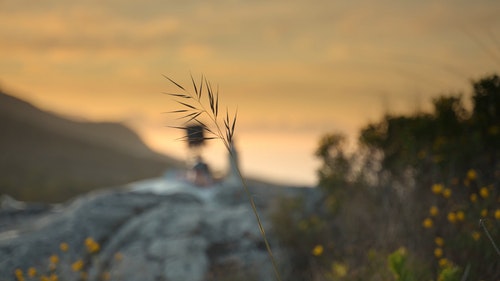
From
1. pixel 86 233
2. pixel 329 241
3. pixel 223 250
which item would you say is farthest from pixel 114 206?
pixel 329 241

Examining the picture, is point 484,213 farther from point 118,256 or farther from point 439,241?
point 118,256

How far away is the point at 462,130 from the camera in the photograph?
656 centimetres

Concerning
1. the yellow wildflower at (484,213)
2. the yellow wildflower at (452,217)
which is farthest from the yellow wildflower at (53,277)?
the yellow wildflower at (484,213)

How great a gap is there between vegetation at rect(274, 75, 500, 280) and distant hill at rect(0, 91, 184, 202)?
1461cm

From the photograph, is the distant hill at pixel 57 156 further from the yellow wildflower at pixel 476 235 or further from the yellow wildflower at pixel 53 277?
the yellow wildflower at pixel 476 235

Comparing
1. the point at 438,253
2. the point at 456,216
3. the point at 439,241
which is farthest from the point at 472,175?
the point at 438,253

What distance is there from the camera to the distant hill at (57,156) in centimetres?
2458

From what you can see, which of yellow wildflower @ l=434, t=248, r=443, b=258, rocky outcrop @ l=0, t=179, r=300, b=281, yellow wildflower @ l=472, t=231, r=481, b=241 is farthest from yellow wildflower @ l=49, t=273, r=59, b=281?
yellow wildflower @ l=472, t=231, r=481, b=241

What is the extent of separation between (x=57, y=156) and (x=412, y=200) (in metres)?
27.8

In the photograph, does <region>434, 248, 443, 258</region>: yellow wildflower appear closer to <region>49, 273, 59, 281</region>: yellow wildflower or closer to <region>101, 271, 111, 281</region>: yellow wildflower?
<region>101, 271, 111, 281</region>: yellow wildflower

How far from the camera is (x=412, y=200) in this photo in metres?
6.43

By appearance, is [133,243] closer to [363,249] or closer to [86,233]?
[86,233]

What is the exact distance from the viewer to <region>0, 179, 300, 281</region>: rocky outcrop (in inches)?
229

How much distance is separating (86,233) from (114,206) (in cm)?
74
